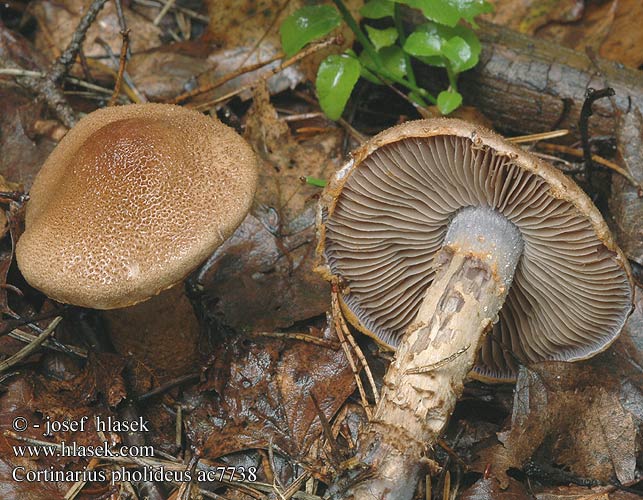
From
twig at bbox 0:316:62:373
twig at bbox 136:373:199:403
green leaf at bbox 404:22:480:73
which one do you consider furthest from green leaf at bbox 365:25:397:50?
twig at bbox 0:316:62:373

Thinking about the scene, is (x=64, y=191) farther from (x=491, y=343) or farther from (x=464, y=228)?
(x=491, y=343)

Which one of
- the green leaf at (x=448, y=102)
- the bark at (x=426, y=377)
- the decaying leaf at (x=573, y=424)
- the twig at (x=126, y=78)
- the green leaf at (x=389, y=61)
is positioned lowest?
the decaying leaf at (x=573, y=424)

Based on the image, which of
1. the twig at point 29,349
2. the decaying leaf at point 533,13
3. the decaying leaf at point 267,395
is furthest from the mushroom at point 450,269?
the decaying leaf at point 533,13

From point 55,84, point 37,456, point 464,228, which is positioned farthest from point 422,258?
point 55,84

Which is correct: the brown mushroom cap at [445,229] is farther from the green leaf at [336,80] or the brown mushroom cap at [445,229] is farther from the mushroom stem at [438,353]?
the green leaf at [336,80]

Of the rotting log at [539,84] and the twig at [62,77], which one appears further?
the rotting log at [539,84]

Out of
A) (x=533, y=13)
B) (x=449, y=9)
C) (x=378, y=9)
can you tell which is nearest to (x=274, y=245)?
(x=378, y=9)
